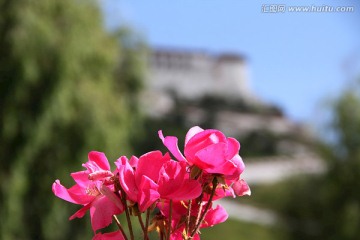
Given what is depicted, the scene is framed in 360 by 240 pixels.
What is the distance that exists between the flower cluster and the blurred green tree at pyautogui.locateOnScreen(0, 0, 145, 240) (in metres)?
4.42

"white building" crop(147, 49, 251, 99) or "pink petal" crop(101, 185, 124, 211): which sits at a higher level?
"pink petal" crop(101, 185, 124, 211)

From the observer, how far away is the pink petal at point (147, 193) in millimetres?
746

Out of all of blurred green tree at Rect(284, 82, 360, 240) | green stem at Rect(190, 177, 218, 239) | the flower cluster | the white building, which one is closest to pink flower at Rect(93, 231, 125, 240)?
the flower cluster

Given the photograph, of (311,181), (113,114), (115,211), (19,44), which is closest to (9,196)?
(19,44)

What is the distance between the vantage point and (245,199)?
1884cm

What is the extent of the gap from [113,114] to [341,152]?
575 centimetres

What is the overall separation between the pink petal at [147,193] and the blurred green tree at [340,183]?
9250 mm

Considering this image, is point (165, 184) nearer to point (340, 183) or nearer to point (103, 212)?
point (103, 212)

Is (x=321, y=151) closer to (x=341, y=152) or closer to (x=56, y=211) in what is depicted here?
(x=341, y=152)

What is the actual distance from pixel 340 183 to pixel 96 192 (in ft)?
34.0

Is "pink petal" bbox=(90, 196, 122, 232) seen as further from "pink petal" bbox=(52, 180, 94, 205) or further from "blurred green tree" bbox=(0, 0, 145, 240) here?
"blurred green tree" bbox=(0, 0, 145, 240)

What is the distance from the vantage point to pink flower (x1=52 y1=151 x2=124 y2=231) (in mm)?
753

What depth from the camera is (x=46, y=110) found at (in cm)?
526

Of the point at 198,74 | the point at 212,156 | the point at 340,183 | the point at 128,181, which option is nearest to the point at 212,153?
the point at 212,156
